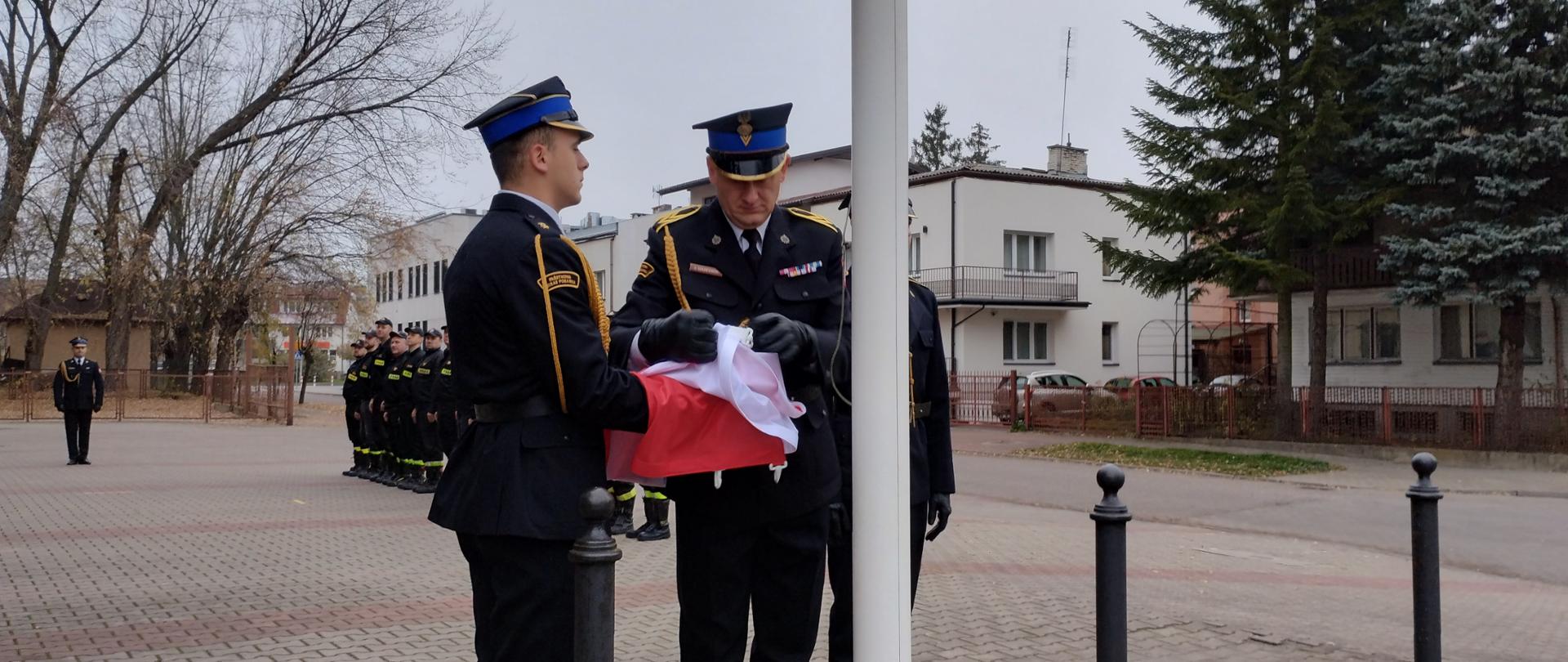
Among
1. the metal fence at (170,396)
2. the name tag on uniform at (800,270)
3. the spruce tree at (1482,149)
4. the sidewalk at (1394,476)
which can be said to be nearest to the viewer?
the name tag on uniform at (800,270)

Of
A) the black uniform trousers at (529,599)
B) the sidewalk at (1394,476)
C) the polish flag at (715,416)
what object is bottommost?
the sidewalk at (1394,476)

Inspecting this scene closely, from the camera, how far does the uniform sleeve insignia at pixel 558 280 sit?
289 cm

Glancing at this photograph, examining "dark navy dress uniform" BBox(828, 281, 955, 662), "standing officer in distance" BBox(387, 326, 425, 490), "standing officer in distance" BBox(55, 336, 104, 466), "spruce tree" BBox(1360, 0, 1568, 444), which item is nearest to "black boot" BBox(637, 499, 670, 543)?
"standing officer in distance" BBox(387, 326, 425, 490)

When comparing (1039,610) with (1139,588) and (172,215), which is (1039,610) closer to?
(1139,588)

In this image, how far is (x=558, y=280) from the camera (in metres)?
2.91

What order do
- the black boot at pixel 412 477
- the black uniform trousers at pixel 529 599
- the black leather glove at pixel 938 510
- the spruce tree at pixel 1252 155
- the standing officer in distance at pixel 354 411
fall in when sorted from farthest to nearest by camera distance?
the spruce tree at pixel 1252 155, the standing officer in distance at pixel 354 411, the black boot at pixel 412 477, the black leather glove at pixel 938 510, the black uniform trousers at pixel 529 599

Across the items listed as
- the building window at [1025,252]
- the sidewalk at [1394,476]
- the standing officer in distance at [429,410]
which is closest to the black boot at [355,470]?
the standing officer in distance at [429,410]

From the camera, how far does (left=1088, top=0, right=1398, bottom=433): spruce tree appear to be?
21812 mm

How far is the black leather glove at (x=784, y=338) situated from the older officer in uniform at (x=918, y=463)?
83 cm

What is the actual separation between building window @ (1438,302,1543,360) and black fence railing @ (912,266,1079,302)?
15.1m

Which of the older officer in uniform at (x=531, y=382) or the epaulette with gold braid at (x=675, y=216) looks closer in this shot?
the older officer in uniform at (x=531, y=382)

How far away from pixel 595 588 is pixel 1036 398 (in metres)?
27.2

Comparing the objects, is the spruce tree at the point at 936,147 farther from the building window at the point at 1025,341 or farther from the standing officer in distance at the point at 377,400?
the standing officer in distance at the point at 377,400

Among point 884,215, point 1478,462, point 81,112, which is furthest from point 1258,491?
point 81,112
